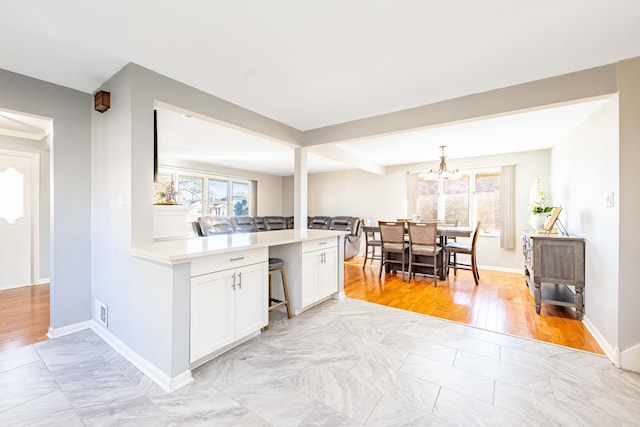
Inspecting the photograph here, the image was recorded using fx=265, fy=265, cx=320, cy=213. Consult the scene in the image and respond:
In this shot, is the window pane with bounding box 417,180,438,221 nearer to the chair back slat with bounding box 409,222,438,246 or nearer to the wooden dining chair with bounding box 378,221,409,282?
the wooden dining chair with bounding box 378,221,409,282

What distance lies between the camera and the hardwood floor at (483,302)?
2.58 meters

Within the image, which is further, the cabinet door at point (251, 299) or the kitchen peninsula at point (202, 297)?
the cabinet door at point (251, 299)

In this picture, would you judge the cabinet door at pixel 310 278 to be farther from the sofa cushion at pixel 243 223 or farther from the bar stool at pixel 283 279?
the sofa cushion at pixel 243 223

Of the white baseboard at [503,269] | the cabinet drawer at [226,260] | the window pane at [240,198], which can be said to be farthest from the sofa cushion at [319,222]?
the cabinet drawer at [226,260]

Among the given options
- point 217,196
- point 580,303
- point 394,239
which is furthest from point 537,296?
point 217,196

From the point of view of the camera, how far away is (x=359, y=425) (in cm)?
143

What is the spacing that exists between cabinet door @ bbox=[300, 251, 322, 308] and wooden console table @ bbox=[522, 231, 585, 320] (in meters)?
2.46

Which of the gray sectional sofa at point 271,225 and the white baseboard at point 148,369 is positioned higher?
the gray sectional sofa at point 271,225

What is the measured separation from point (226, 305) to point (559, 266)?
11.2 feet

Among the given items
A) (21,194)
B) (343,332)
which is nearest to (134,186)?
(343,332)

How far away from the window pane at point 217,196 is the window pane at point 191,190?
0.95 feet

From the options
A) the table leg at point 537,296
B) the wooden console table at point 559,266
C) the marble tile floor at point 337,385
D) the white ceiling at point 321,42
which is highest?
the white ceiling at point 321,42

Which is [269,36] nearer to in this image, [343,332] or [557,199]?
[343,332]

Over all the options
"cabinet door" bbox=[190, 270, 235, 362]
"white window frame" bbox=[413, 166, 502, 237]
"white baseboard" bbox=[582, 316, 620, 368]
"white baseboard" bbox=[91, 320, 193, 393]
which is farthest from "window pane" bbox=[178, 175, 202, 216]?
"white baseboard" bbox=[582, 316, 620, 368]
